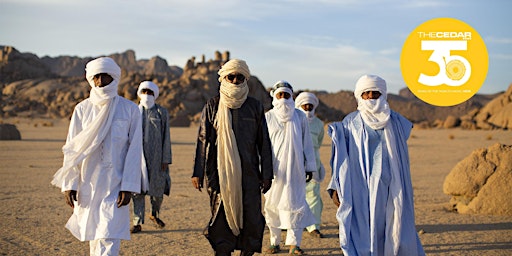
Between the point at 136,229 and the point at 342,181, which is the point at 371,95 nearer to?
the point at 342,181

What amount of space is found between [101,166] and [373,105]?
2330 millimetres

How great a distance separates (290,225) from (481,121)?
4750 cm

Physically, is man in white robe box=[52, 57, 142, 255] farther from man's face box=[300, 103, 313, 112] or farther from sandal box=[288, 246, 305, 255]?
man's face box=[300, 103, 313, 112]

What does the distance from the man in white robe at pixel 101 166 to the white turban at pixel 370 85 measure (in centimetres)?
191

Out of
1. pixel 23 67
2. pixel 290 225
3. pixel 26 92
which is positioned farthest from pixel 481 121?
pixel 23 67

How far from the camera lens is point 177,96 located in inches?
2127

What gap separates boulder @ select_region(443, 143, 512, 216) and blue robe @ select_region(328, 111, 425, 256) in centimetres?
505

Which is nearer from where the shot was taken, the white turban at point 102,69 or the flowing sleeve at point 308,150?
the white turban at point 102,69

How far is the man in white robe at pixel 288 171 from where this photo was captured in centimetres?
743

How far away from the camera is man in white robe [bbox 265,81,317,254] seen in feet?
24.4

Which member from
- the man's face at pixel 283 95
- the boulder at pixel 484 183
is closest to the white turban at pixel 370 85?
the man's face at pixel 283 95

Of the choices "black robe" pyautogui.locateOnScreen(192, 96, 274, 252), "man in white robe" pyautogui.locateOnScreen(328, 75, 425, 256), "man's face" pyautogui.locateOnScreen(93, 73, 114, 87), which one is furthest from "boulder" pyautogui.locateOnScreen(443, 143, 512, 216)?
"man's face" pyautogui.locateOnScreen(93, 73, 114, 87)

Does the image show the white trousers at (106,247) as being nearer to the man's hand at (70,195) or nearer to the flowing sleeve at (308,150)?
the man's hand at (70,195)

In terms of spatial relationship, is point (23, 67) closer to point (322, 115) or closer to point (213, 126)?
point (322, 115)
